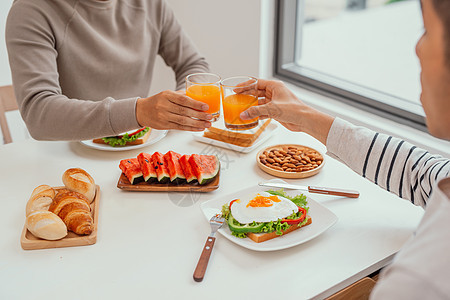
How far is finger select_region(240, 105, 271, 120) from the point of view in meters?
1.38

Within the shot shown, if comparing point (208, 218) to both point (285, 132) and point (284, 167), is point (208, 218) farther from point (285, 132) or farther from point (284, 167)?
point (285, 132)

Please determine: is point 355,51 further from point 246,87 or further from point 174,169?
point 174,169

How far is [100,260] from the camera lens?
1.05 m

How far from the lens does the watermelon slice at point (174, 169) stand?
4.33 feet

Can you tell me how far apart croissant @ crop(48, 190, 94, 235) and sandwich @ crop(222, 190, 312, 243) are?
35 cm

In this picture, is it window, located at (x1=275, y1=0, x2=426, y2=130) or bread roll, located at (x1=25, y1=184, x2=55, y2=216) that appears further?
window, located at (x1=275, y1=0, x2=426, y2=130)

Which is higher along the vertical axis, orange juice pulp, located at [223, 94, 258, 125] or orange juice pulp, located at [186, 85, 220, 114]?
orange juice pulp, located at [186, 85, 220, 114]

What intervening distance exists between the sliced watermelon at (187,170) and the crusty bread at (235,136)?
0.28 meters

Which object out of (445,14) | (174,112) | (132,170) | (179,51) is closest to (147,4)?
(179,51)

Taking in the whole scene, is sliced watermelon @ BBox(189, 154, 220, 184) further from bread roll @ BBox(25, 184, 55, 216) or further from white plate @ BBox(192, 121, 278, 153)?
bread roll @ BBox(25, 184, 55, 216)

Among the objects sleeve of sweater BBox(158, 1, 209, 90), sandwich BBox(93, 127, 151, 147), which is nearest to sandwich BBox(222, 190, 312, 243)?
sandwich BBox(93, 127, 151, 147)

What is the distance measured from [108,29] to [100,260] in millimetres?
1120

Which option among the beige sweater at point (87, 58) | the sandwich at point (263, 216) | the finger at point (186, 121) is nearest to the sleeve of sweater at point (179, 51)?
the beige sweater at point (87, 58)

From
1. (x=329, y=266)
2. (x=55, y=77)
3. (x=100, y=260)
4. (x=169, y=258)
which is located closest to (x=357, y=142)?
(x=329, y=266)
